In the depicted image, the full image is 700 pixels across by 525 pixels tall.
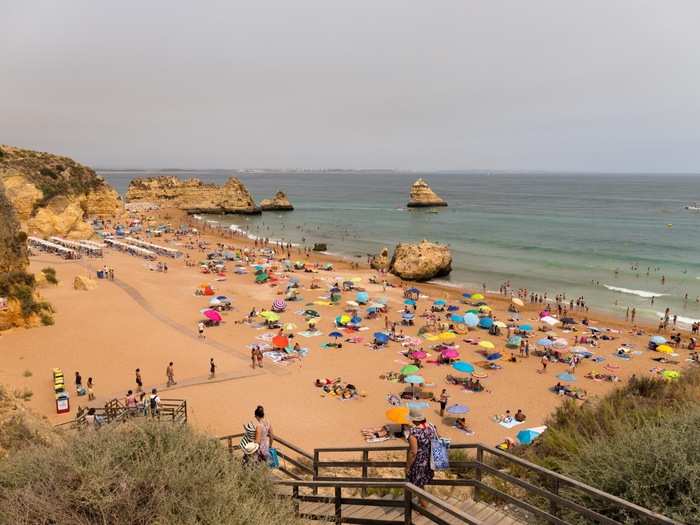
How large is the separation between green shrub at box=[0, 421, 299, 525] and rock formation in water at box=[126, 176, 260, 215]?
84.0 m

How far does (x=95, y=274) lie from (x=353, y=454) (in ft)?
90.5

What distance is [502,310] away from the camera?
97.1 ft

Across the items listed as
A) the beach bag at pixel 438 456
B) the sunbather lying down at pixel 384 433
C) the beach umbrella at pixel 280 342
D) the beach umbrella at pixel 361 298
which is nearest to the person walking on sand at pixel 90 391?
the beach umbrella at pixel 280 342

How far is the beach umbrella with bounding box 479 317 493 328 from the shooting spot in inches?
990

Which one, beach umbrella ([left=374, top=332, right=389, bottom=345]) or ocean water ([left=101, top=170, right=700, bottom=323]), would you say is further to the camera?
ocean water ([left=101, top=170, right=700, bottom=323])

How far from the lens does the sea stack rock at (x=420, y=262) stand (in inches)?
1458

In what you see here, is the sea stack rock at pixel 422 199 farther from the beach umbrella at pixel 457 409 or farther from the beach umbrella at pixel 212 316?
the beach umbrella at pixel 457 409

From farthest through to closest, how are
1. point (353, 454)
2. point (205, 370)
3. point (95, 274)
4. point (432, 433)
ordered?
point (95, 274), point (205, 370), point (353, 454), point (432, 433)

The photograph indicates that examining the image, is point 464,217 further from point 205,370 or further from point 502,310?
point 205,370

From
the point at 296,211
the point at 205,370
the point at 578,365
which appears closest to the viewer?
the point at 205,370

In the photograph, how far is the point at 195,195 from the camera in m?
90.0

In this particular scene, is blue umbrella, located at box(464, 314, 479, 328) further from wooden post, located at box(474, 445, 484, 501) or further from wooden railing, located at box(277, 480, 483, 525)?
wooden railing, located at box(277, 480, 483, 525)

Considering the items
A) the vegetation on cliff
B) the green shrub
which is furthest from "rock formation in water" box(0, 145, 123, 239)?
the vegetation on cliff

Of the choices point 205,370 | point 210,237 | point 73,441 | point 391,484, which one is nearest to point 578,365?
point 205,370
